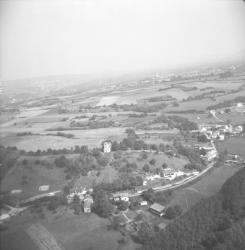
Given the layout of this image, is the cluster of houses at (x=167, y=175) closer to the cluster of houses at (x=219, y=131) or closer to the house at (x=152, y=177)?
the house at (x=152, y=177)

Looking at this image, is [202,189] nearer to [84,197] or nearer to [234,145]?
[84,197]

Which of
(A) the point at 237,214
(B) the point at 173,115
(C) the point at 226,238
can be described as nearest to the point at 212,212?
(A) the point at 237,214

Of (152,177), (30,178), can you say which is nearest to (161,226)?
(152,177)

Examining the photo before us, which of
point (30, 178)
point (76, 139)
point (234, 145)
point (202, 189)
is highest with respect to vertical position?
point (30, 178)

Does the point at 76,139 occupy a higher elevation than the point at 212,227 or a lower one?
higher

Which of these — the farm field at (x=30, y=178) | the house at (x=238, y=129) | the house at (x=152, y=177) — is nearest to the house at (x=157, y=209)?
the house at (x=152, y=177)

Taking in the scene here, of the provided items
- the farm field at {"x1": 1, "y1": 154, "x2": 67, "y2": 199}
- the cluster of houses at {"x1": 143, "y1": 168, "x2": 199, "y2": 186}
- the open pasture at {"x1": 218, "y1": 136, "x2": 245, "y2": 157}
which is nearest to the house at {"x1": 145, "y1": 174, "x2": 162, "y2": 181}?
the cluster of houses at {"x1": 143, "y1": 168, "x2": 199, "y2": 186}
